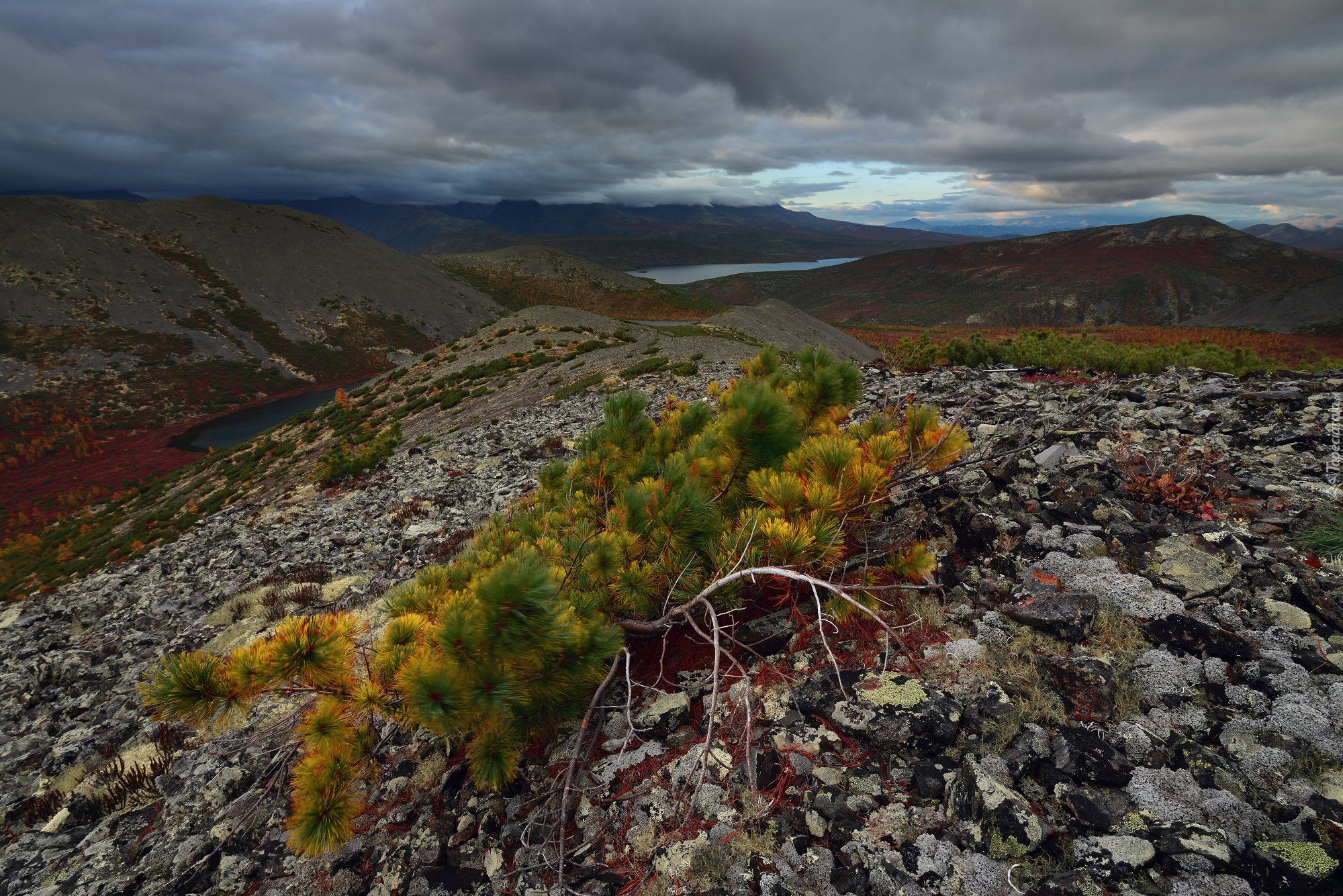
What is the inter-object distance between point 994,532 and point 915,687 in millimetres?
2104

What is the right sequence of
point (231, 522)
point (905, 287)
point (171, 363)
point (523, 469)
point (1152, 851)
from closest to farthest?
point (1152, 851) → point (523, 469) → point (231, 522) → point (171, 363) → point (905, 287)

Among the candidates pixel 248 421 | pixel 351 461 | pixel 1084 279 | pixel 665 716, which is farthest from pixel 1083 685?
pixel 1084 279

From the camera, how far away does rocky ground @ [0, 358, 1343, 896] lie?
232 cm

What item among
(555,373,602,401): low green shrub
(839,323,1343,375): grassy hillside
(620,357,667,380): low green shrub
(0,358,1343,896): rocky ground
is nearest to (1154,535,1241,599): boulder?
(0,358,1343,896): rocky ground

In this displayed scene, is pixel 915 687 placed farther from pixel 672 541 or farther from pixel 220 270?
pixel 220 270

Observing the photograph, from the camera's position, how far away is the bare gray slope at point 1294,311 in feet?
213

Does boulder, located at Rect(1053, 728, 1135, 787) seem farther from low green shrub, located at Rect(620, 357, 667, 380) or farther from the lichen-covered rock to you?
low green shrub, located at Rect(620, 357, 667, 380)

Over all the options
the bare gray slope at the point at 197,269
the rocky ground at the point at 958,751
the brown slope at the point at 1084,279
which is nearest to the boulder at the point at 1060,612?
the rocky ground at the point at 958,751

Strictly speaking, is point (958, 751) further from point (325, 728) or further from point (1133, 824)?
point (325, 728)

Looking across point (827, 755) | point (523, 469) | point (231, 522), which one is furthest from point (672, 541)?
point (231, 522)

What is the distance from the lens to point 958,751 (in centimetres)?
280

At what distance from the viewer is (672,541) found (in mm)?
3875

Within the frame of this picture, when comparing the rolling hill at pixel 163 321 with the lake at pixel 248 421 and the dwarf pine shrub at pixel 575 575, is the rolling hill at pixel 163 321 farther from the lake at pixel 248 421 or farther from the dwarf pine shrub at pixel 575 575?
the dwarf pine shrub at pixel 575 575

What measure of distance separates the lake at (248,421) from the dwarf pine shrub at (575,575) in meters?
52.1
